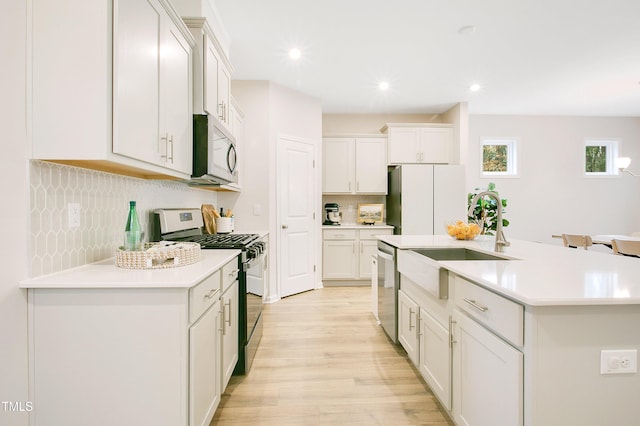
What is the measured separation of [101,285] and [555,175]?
22.5ft

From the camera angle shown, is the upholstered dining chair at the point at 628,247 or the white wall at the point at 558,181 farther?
the white wall at the point at 558,181

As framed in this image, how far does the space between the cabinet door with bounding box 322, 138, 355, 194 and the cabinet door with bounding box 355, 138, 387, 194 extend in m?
0.10

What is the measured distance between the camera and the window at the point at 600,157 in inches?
227

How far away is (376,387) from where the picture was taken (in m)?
2.05

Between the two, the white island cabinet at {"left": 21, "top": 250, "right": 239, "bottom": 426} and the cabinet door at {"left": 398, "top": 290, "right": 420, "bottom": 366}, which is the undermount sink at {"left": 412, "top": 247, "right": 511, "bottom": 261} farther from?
the white island cabinet at {"left": 21, "top": 250, "right": 239, "bottom": 426}

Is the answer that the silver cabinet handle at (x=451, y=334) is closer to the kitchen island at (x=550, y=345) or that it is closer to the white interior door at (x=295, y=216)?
the kitchen island at (x=550, y=345)

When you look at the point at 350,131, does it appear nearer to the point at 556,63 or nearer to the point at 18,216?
the point at 556,63

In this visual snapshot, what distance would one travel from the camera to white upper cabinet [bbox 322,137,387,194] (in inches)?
198

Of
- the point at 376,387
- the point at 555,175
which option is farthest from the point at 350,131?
the point at 376,387

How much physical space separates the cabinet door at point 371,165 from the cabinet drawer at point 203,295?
12.1 feet

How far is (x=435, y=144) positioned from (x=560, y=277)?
4125mm

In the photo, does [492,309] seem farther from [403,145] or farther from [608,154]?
[608,154]

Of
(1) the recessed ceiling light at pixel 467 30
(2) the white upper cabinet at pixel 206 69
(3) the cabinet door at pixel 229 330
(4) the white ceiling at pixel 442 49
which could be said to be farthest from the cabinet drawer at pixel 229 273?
(1) the recessed ceiling light at pixel 467 30

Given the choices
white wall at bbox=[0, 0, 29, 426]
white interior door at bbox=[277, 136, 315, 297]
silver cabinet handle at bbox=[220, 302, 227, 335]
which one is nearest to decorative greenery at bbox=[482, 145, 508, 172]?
white interior door at bbox=[277, 136, 315, 297]
